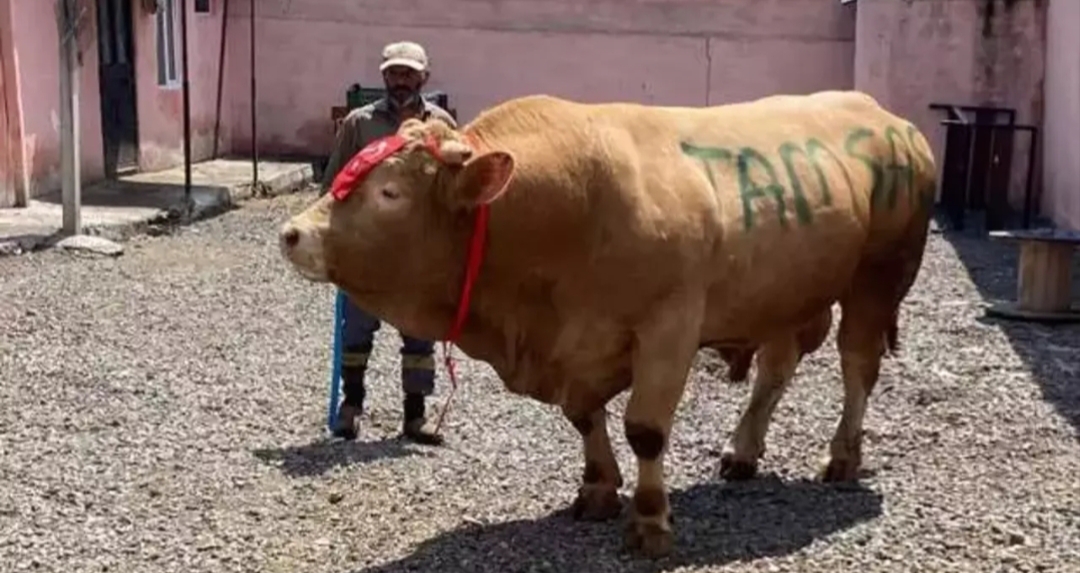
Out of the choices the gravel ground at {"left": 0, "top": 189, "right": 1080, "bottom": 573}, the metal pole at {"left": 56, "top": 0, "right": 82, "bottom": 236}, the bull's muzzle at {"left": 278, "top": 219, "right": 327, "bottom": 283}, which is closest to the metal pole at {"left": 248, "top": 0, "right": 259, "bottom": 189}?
the metal pole at {"left": 56, "top": 0, "right": 82, "bottom": 236}

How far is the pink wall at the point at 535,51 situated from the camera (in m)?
21.5

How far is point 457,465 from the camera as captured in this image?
23.0 ft

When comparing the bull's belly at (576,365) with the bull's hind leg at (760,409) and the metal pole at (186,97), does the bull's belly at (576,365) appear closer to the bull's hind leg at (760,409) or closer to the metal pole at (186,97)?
the bull's hind leg at (760,409)

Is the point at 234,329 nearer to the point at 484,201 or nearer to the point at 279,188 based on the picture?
the point at 484,201

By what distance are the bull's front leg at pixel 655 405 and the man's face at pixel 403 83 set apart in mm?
2017

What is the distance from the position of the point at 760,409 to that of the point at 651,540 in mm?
1303

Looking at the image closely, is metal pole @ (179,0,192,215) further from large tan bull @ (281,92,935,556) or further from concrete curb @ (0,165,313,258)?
large tan bull @ (281,92,935,556)

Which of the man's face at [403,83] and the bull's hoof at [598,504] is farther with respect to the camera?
the man's face at [403,83]

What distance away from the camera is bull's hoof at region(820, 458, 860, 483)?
6.75 metres

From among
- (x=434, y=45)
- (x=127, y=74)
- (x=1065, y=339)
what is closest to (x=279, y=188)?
(x=127, y=74)

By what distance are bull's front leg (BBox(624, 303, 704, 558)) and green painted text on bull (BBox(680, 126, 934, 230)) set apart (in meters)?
0.54

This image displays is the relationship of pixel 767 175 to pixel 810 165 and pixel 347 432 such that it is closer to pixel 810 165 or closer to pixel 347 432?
pixel 810 165

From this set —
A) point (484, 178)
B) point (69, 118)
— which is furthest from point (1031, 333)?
point (69, 118)

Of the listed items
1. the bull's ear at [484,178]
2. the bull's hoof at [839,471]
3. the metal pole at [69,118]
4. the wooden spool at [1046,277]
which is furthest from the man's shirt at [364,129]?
the metal pole at [69,118]
